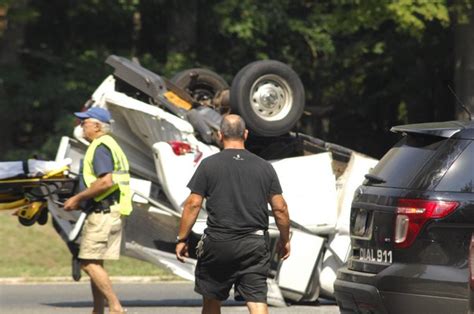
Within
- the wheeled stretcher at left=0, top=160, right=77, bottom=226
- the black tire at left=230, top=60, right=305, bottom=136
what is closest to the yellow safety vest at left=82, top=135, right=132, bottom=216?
the wheeled stretcher at left=0, top=160, right=77, bottom=226

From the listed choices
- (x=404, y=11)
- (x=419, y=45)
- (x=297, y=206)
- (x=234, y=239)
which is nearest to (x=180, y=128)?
(x=297, y=206)

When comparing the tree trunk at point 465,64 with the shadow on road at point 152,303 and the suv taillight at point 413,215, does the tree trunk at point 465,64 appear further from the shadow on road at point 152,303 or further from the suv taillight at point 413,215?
the suv taillight at point 413,215

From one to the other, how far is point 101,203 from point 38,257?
791 centimetres

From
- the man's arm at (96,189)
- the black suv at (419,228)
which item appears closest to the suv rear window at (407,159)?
the black suv at (419,228)

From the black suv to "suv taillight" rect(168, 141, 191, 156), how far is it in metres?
4.18

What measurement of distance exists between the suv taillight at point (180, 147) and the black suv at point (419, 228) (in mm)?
4176

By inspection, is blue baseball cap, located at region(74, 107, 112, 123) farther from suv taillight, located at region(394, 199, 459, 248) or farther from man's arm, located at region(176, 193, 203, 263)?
suv taillight, located at region(394, 199, 459, 248)

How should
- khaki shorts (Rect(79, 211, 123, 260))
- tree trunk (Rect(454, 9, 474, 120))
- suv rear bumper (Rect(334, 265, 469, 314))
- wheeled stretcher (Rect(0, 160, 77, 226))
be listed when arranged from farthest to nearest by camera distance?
tree trunk (Rect(454, 9, 474, 120)) < wheeled stretcher (Rect(0, 160, 77, 226)) < khaki shorts (Rect(79, 211, 123, 260)) < suv rear bumper (Rect(334, 265, 469, 314))

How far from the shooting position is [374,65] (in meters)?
27.1

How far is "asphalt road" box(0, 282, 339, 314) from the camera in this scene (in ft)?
39.3

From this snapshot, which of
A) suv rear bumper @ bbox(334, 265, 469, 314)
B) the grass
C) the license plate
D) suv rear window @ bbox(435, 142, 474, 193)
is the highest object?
suv rear window @ bbox(435, 142, 474, 193)

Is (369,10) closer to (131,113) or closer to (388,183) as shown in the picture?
(131,113)

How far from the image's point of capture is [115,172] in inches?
399

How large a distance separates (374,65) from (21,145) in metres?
7.65
